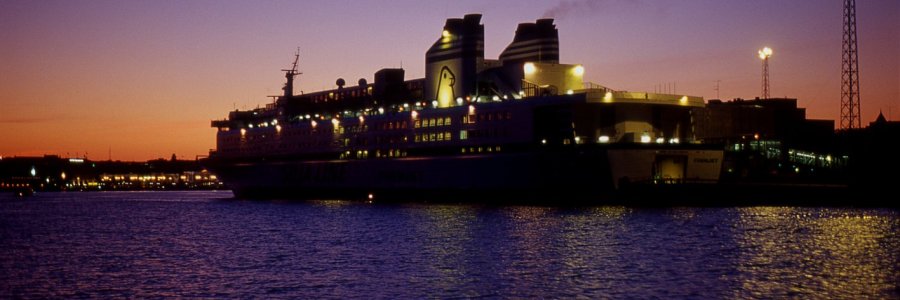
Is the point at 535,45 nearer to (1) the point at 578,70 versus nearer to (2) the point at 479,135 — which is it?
(1) the point at 578,70

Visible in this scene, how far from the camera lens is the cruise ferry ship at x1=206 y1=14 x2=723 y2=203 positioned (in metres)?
72.9

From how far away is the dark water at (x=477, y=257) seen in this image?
32.6 metres

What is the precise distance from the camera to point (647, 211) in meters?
68.6

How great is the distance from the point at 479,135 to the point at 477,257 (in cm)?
4170

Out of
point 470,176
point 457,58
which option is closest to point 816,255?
point 470,176

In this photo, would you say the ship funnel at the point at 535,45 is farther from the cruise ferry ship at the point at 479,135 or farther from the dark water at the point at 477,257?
the dark water at the point at 477,257

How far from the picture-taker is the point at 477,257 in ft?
136

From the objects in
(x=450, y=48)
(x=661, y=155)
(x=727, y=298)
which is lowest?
(x=727, y=298)

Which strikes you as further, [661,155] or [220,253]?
[661,155]

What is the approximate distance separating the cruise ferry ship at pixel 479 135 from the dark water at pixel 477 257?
5788mm

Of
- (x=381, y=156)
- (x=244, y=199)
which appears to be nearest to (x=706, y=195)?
(x=381, y=156)

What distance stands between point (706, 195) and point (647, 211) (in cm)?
430

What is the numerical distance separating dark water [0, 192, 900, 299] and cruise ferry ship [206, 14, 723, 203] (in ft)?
19.0

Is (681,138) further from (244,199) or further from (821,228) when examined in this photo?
(244,199)
